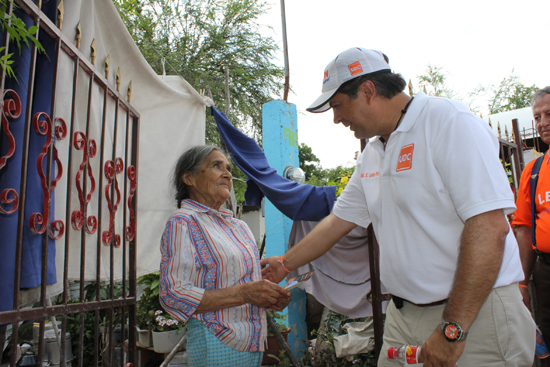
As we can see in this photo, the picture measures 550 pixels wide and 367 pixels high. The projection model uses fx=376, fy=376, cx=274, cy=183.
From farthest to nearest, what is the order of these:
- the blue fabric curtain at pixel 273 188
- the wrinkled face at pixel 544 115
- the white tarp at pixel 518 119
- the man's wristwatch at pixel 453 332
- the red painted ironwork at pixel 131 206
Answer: the white tarp at pixel 518 119 < the blue fabric curtain at pixel 273 188 < the wrinkled face at pixel 544 115 < the red painted ironwork at pixel 131 206 < the man's wristwatch at pixel 453 332

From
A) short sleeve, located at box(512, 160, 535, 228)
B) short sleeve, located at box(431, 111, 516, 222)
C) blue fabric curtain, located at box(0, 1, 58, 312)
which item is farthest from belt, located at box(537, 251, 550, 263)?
blue fabric curtain, located at box(0, 1, 58, 312)

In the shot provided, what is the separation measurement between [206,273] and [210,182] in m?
0.58

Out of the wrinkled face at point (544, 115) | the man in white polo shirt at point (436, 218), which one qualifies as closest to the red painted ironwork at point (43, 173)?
Answer: the man in white polo shirt at point (436, 218)

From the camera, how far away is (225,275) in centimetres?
203

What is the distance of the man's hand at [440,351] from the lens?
4.53ft

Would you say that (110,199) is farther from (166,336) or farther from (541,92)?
(541,92)

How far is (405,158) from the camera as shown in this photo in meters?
1.70

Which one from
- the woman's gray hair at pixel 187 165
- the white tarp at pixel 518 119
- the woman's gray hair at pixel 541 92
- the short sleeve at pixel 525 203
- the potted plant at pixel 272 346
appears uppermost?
the white tarp at pixel 518 119

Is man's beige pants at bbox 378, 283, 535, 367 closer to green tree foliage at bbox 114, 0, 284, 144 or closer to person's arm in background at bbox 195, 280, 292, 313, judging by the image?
person's arm in background at bbox 195, 280, 292, 313

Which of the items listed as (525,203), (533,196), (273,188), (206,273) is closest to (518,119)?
(525,203)

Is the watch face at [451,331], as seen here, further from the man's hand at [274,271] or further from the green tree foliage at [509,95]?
the green tree foliage at [509,95]

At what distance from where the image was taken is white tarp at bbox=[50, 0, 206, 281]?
6.49ft

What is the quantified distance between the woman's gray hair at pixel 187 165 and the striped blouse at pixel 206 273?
0.87 ft

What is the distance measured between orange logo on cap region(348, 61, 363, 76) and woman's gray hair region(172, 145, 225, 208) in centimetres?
104
